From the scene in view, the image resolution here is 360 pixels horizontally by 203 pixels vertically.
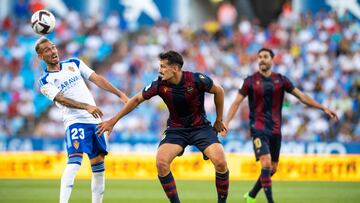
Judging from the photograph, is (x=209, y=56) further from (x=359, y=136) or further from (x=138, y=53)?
(x=359, y=136)

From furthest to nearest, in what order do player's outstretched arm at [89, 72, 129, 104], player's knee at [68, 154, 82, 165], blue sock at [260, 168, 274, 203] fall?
blue sock at [260, 168, 274, 203] → player's outstretched arm at [89, 72, 129, 104] → player's knee at [68, 154, 82, 165]

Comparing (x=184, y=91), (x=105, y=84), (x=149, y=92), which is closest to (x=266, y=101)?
(x=184, y=91)

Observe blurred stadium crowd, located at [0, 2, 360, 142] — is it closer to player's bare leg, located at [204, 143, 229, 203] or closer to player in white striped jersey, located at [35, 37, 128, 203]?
player in white striped jersey, located at [35, 37, 128, 203]

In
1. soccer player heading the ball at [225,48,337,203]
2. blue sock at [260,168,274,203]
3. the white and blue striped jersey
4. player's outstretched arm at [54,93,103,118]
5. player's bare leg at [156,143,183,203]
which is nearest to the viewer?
player's bare leg at [156,143,183,203]

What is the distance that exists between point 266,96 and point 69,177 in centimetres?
408

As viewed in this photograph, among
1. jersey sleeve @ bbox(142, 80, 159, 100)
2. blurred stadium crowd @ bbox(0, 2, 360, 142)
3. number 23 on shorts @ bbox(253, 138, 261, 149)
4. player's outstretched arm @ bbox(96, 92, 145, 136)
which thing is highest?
blurred stadium crowd @ bbox(0, 2, 360, 142)

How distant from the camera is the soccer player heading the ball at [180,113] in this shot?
1080 centimetres

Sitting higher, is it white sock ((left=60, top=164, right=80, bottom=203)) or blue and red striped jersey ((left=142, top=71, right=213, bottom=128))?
blue and red striped jersey ((left=142, top=71, right=213, bottom=128))

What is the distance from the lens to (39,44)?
11.3 m

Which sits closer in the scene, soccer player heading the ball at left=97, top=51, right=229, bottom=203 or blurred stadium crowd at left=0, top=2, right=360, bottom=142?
soccer player heading the ball at left=97, top=51, right=229, bottom=203

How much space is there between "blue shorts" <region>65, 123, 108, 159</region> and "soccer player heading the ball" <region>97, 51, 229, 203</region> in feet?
1.44

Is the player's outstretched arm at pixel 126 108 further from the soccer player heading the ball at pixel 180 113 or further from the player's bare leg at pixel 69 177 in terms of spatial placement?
the player's bare leg at pixel 69 177

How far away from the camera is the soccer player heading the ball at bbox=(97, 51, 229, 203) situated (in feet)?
35.4

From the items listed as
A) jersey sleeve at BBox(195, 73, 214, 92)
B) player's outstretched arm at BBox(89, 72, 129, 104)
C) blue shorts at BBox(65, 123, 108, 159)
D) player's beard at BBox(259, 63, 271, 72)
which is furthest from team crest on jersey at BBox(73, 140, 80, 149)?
player's beard at BBox(259, 63, 271, 72)
